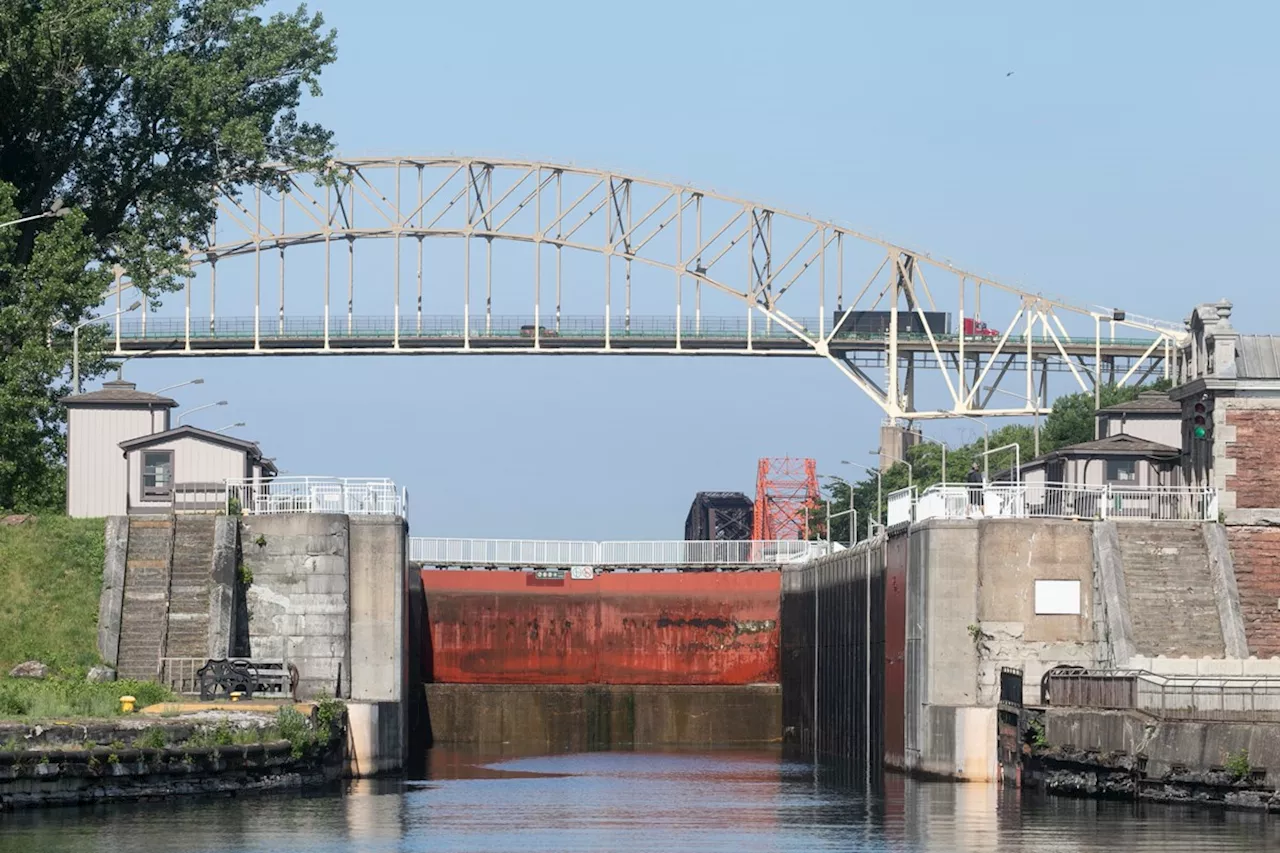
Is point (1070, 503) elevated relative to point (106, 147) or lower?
lower

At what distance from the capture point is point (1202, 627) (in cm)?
6425

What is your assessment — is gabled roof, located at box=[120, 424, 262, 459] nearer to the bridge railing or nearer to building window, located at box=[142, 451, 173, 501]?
building window, located at box=[142, 451, 173, 501]

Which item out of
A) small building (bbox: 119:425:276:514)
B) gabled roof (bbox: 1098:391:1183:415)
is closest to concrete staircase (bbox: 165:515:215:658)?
small building (bbox: 119:425:276:514)

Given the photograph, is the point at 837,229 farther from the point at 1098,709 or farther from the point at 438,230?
the point at 1098,709

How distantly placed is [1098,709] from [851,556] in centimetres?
2131

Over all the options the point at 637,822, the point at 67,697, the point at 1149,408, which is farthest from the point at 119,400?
the point at 1149,408

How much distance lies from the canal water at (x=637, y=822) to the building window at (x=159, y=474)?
44.7 ft

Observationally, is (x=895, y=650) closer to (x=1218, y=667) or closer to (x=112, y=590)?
(x=1218, y=667)

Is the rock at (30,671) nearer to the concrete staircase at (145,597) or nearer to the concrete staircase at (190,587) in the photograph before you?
the concrete staircase at (145,597)

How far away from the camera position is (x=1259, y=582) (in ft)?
217

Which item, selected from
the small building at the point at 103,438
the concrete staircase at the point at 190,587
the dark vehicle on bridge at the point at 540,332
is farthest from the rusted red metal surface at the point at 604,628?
the dark vehicle on bridge at the point at 540,332

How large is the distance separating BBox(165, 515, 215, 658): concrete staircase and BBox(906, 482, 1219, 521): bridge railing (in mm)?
19144

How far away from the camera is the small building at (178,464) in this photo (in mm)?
72812

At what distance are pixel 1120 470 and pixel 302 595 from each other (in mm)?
29062
